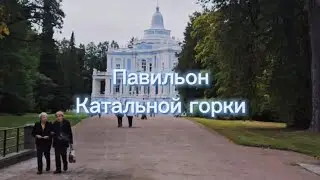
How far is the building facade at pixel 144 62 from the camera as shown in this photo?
134000 millimetres

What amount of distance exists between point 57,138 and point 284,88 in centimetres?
2710

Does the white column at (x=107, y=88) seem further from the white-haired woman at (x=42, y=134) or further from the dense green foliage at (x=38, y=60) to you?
the white-haired woman at (x=42, y=134)

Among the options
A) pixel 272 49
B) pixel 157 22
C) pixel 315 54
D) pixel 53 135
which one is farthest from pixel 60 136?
pixel 157 22

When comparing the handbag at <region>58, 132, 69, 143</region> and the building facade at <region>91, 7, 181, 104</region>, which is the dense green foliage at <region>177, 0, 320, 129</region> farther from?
the building facade at <region>91, 7, 181, 104</region>

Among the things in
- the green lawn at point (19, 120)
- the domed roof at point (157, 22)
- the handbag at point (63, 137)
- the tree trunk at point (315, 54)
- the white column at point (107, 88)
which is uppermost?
the domed roof at point (157, 22)

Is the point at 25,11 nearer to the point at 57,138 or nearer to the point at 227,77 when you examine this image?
the point at 227,77

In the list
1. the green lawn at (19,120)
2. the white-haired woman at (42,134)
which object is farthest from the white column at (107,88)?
the white-haired woman at (42,134)

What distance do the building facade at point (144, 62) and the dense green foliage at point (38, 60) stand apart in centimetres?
492

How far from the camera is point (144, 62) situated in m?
146

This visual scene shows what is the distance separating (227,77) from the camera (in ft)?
145

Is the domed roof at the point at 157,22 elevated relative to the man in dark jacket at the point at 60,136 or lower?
elevated

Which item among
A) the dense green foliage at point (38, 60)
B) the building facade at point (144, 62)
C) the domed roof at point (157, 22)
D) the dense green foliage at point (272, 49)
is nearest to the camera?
the dense green foliage at point (272, 49)

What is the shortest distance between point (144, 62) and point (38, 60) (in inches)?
2087

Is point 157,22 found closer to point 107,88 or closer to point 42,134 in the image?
point 107,88
